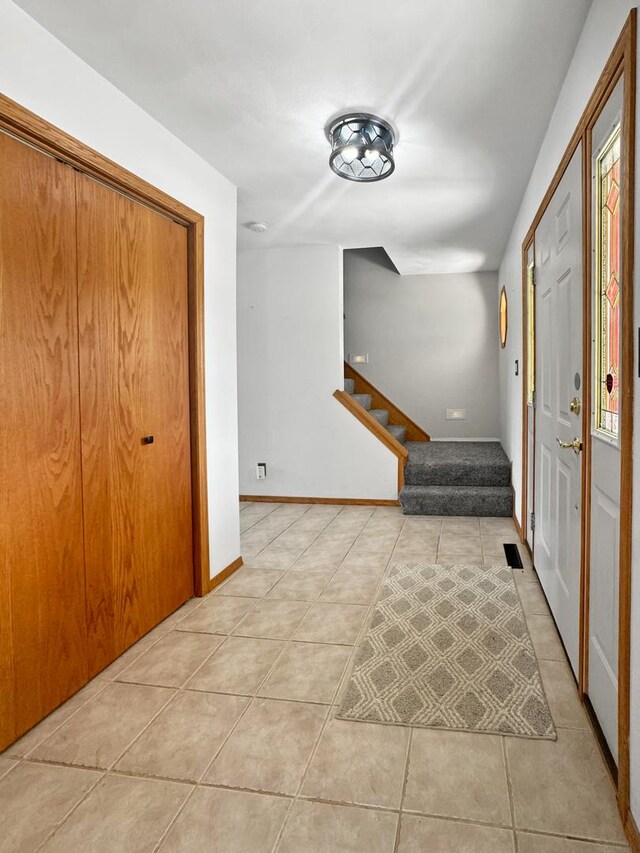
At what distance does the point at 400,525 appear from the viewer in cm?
429

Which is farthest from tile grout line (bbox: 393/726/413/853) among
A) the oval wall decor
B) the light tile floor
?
the oval wall decor

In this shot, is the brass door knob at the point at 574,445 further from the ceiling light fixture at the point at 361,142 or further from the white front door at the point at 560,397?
the ceiling light fixture at the point at 361,142

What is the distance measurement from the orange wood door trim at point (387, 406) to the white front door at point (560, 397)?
337 cm

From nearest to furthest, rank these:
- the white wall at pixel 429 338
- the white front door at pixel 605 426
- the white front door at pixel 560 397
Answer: the white front door at pixel 605 426 → the white front door at pixel 560 397 → the white wall at pixel 429 338

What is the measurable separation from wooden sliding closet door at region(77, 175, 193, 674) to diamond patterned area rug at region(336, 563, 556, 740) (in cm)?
98

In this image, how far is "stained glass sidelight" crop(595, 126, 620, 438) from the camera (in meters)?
1.61

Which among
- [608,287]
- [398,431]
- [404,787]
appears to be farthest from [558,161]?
[398,431]

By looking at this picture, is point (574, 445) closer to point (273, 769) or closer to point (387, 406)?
point (273, 769)

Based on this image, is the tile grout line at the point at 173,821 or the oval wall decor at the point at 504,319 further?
the oval wall decor at the point at 504,319

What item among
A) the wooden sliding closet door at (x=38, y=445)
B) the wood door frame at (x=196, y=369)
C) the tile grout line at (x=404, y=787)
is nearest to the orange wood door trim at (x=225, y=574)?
the wood door frame at (x=196, y=369)

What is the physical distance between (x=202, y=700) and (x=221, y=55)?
2.32 m

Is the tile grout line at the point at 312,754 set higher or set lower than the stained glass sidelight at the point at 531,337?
lower

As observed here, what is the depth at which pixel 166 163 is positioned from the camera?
2586mm

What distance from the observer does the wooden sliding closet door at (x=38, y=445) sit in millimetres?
1718
